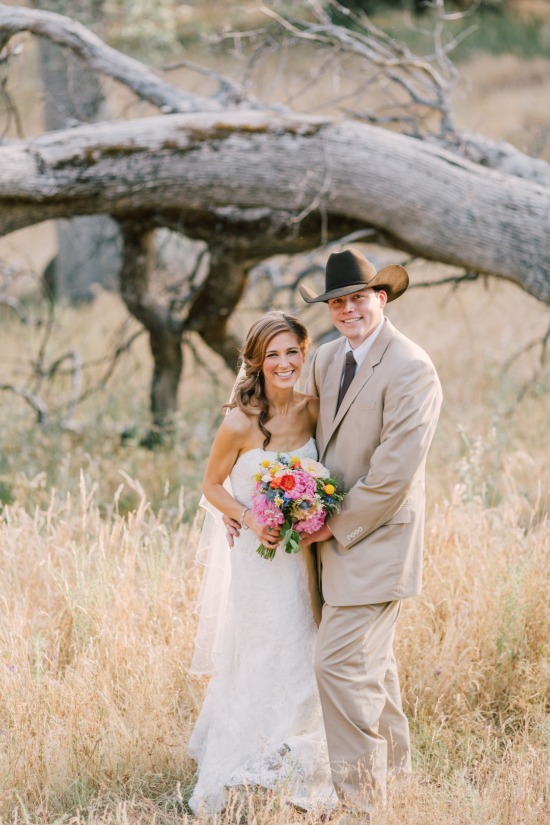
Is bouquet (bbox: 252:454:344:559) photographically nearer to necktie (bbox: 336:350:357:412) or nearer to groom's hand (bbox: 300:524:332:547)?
groom's hand (bbox: 300:524:332:547)

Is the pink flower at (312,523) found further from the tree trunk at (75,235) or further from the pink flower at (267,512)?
the tree trunk at (75,235)

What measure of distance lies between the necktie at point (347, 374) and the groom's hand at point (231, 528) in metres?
0.66

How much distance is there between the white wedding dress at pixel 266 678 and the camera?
3.73m

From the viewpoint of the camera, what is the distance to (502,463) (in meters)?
6.61

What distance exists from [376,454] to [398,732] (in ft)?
4.13

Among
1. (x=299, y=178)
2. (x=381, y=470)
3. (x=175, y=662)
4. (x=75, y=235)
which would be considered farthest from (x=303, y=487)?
(x=75, y=235)

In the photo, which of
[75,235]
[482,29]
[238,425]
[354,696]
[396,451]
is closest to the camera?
[396,451]

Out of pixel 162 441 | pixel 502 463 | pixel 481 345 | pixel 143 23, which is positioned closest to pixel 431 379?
pixel 502 463

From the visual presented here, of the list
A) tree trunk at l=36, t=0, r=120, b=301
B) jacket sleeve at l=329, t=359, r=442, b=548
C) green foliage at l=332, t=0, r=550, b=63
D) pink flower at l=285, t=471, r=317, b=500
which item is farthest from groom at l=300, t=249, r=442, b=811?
green foliage at l=332, t=0, r=550, b=63

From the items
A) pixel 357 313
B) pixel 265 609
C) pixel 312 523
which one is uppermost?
pixel 357 313

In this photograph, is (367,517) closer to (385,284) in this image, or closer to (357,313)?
(357,313)

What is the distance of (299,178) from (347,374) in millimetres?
2751

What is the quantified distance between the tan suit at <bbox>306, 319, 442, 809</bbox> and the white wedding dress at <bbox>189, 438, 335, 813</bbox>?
24 centimetres

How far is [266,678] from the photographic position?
12.5 ft
